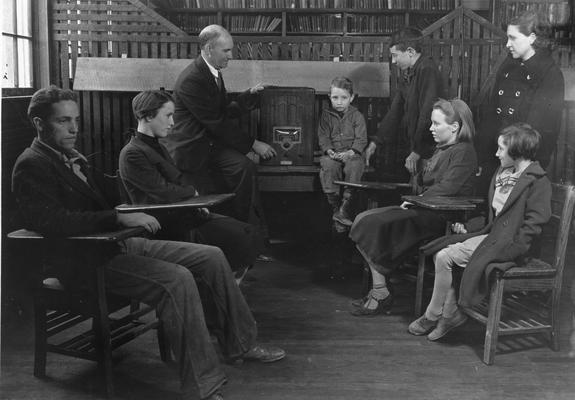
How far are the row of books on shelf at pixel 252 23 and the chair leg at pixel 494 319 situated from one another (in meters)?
5.19

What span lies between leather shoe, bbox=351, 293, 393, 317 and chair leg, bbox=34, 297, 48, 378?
68.5 inches

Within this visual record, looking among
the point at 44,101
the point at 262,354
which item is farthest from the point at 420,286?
the point at 44,101

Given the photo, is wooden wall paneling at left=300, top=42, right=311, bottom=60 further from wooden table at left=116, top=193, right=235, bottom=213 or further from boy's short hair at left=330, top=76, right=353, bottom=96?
wooden table at left=116, top=193, right=235, bottom=213

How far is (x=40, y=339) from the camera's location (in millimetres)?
2902

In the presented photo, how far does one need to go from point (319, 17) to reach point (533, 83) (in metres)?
4.38

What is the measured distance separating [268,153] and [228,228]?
1229 mm

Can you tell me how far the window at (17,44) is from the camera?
377 centimetres

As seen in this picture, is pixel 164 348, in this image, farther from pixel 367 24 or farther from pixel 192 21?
pixel 367 24

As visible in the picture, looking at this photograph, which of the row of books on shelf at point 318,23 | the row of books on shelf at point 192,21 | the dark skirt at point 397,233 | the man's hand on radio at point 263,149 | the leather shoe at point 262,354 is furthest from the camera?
the row of books on shelf at point 318,23

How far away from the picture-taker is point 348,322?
12.4 ft

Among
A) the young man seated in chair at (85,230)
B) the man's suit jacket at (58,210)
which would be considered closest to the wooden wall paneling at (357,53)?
the young man seated in chair at (85,230)

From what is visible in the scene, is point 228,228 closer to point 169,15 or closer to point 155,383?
point 155,383

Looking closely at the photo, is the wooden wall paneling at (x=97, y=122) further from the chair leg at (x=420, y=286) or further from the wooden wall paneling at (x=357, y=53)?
the chair leg at (x=420, y=286)

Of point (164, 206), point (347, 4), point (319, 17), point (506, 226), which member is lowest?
point (506, 226)
